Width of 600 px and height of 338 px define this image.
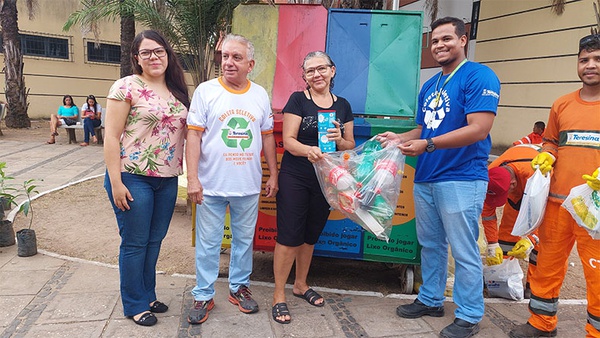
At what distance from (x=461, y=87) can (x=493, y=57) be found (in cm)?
1131

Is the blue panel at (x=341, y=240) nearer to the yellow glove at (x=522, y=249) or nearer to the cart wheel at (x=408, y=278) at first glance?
the cart wheel at (x=408, y=278)

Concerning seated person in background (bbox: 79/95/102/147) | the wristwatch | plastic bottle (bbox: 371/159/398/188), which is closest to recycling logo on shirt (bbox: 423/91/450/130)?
the wristwatch

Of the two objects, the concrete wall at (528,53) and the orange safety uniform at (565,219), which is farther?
the concrete wall at (528,53)

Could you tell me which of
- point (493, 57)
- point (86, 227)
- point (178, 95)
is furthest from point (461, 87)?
point (493, 57)

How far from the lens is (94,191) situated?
7094 millimetres

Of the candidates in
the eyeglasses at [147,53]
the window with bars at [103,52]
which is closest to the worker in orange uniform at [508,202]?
the eyeglasses at [147,53]

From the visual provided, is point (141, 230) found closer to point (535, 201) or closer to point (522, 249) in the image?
point (535, 201)

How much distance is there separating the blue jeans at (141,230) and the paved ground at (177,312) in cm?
23

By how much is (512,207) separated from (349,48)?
200 centimetres

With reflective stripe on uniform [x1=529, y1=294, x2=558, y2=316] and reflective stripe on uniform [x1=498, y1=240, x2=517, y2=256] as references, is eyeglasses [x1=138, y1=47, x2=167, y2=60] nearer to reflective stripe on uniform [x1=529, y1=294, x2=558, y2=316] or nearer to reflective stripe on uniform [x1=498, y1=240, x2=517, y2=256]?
reflective stripe on uniform [x1=529, y1=294, x2=558, y2=316]

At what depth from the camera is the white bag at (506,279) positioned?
3565mm

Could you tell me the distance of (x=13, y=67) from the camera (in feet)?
44.7

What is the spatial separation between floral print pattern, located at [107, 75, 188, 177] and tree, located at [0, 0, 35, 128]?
1371 cm

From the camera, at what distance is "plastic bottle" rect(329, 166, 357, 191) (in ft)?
9.28
